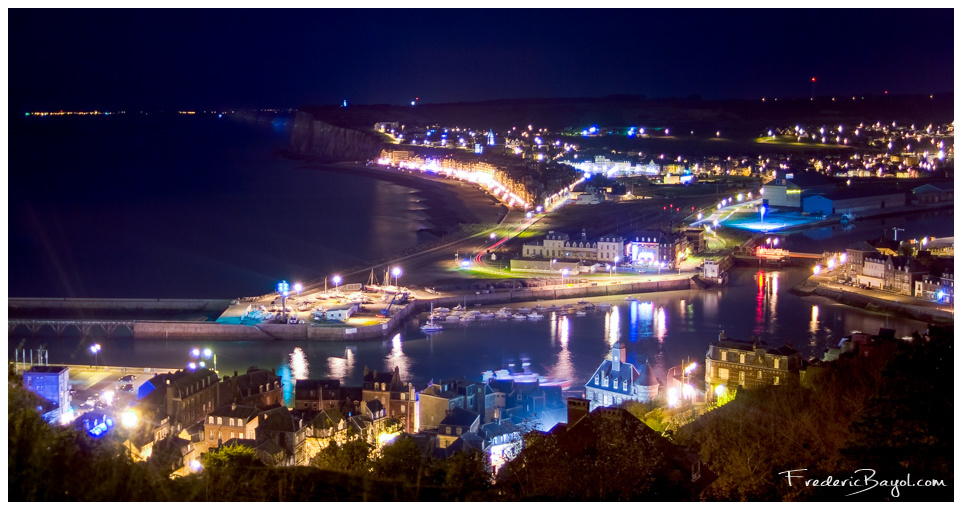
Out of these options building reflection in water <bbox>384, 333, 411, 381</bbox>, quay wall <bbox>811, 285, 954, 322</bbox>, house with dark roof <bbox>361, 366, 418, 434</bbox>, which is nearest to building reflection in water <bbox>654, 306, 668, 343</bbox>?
quay wall <bbox>811, 285, 954, 322</bbox>

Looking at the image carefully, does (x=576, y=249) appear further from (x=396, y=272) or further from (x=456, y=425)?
(x=456, y=425)

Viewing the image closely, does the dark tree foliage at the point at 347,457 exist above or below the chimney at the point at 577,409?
below

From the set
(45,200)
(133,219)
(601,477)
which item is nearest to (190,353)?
(601,477)

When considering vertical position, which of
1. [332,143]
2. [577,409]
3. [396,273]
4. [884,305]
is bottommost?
[884,305]

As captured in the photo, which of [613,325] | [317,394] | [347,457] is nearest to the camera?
[347,457]

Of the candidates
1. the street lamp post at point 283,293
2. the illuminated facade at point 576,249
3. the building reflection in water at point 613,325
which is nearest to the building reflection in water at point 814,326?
the building reflection in water at point 613,325

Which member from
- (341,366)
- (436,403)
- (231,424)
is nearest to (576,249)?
(341,366)

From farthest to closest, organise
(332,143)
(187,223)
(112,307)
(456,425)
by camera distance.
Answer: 1. (332,143)
2. (187,223)
3. (112,307)
4. (456,425)

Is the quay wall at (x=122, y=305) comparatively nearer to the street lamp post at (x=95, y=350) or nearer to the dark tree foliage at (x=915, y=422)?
the street lamp post at (x=95, y=350)
